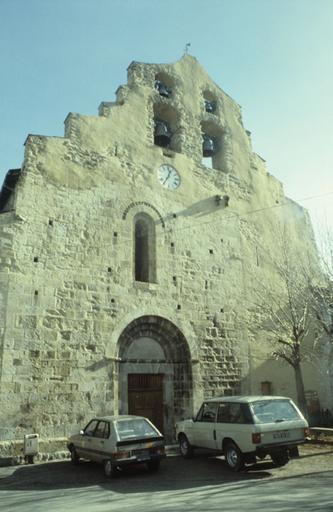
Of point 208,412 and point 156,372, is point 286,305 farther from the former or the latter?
point 208,412

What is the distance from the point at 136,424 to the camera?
28.1 ft

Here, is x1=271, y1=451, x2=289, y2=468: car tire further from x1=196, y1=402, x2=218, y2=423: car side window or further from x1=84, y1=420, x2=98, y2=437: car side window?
x1=84, y1=420, x2=98, y2=437: car side window

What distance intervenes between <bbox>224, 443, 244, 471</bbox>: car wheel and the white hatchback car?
1.28 metres

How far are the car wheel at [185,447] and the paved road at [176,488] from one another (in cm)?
29

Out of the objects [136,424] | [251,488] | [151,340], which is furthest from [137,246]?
[251,488]

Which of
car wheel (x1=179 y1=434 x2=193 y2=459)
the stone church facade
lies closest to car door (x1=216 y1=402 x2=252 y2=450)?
car wheel (x1=179 y1=434 x2=193 y2=459)

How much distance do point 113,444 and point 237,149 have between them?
13.3 metres

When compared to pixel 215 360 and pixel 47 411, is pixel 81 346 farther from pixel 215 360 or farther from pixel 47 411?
pixel 215 360

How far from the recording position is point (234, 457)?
8164 mm

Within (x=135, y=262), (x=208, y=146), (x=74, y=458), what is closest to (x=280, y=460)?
(x=74, y=458)

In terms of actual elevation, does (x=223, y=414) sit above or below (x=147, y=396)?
below

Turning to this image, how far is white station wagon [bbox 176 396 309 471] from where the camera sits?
25.5ft

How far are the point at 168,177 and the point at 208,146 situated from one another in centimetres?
319

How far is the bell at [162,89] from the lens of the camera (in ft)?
53.1
